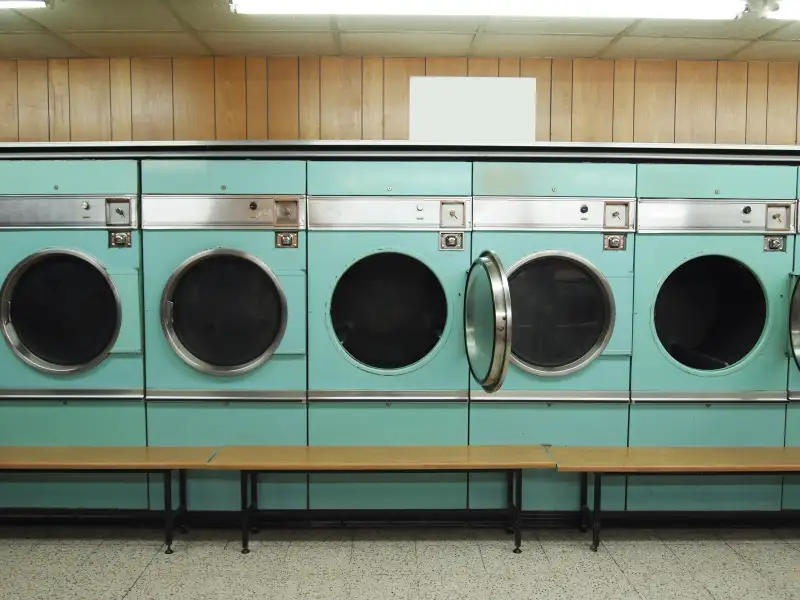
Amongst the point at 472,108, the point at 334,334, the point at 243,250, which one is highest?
the point at 472,108

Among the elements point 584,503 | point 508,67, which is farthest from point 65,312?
point 584,503

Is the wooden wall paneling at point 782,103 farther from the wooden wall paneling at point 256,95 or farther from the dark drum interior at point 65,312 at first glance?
the dark drum interior at point 65,312

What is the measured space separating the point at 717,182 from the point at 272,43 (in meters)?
2.66

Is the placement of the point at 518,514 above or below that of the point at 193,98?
below

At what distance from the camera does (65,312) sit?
336cm

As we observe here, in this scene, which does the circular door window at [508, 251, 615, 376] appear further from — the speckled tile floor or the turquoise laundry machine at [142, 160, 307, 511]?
the turquoise laundry machine at [142, 160, 307, 511]

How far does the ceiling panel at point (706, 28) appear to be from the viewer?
10.0ft

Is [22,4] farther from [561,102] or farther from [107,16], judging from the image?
[561,102]

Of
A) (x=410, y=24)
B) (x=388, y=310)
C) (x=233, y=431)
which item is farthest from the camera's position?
(x=388, y=310)

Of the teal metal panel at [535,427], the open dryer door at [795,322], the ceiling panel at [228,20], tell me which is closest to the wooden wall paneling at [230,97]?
the ceiling panel at [228,20]

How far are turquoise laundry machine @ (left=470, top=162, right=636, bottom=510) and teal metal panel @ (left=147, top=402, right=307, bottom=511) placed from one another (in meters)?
1.00

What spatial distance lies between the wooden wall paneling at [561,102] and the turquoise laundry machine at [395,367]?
0.93 metres

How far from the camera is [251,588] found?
269cm

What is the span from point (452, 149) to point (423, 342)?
1.16 metres
